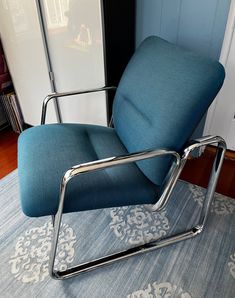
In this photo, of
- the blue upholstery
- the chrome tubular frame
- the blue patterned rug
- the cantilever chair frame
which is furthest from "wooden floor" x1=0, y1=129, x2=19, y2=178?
the chrome tubular frame

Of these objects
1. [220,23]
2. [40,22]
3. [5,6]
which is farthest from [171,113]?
[5,6]

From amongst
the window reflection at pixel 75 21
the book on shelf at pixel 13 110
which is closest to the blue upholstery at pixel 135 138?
the window reflection at pixel 75 21

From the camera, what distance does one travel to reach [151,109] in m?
0.95

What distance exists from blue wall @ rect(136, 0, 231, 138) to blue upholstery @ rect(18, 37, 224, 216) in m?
0.34

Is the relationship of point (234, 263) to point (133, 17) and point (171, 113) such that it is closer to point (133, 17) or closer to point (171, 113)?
point (171, 113)

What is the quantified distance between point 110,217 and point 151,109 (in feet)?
2.14

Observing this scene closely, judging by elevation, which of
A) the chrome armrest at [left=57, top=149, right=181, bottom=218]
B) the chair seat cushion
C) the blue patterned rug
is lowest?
the blue patterned rug

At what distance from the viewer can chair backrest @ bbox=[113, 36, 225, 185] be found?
0.80 m

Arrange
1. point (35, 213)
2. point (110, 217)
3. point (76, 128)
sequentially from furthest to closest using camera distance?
point (110, 217) → point (76, 128) → point (35, 213)

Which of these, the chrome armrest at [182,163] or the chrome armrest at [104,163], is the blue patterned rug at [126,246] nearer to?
the chrome armrest at [182,163]

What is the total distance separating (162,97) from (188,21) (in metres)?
0.64

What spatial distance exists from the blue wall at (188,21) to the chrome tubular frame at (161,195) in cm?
67

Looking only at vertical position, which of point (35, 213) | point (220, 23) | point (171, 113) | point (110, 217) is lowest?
point (110, 217)

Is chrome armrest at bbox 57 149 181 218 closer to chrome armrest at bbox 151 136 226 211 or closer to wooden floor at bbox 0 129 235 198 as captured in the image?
chrome armrest at bbox 151 136 226 211
